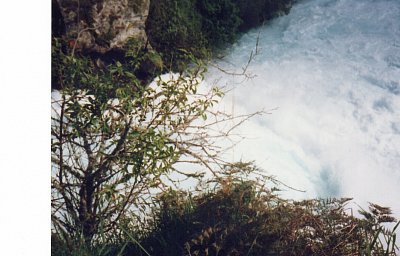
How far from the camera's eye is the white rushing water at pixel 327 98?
2.35 m

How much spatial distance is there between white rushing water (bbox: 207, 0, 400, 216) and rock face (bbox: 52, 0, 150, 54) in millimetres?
506

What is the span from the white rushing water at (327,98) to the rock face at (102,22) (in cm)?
51

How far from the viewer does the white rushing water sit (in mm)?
2354

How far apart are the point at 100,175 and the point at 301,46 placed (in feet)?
4.07

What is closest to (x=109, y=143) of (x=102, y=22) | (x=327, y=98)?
(x=102, y=22)

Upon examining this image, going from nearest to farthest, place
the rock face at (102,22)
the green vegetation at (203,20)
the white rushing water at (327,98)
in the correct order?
1. the white rushing water at (327,98)
2. the rock face at (102,22)
3. the green vegetation at (203,20)

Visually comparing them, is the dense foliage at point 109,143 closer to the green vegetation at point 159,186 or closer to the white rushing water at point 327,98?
the green vegetation at point 159,186

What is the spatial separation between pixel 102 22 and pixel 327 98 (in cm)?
115

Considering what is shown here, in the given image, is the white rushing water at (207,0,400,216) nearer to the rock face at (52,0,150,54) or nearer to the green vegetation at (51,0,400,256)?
the green vegetation at (51,0,400,256)

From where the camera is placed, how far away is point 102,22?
2.77 meters

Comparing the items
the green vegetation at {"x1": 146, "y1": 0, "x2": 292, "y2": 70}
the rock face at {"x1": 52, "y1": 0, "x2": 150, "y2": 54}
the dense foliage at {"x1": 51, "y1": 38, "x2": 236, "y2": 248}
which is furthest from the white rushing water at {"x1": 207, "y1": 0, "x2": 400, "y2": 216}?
the rock face at {"x1": 52, "y1": 0, "x2": 150, "y2": 54}

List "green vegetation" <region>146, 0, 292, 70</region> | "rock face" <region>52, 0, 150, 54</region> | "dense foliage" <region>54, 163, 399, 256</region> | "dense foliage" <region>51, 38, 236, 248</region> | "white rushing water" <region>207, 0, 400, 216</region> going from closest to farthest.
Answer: "dense foliage" <region>54, 163, 399, 256</region>
"dense foliage" <region>51, 38, 236, 248</region>
"white rushing water" <region>207, 0, 400, 216</region>
"rock face" <region>52, 0, 150, 54</region>
"green vegetation" <region>146, 0, 292, 70</region>

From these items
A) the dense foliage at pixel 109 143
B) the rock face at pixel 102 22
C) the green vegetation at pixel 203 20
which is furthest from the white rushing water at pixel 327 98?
the rock face at pixel 102 22
